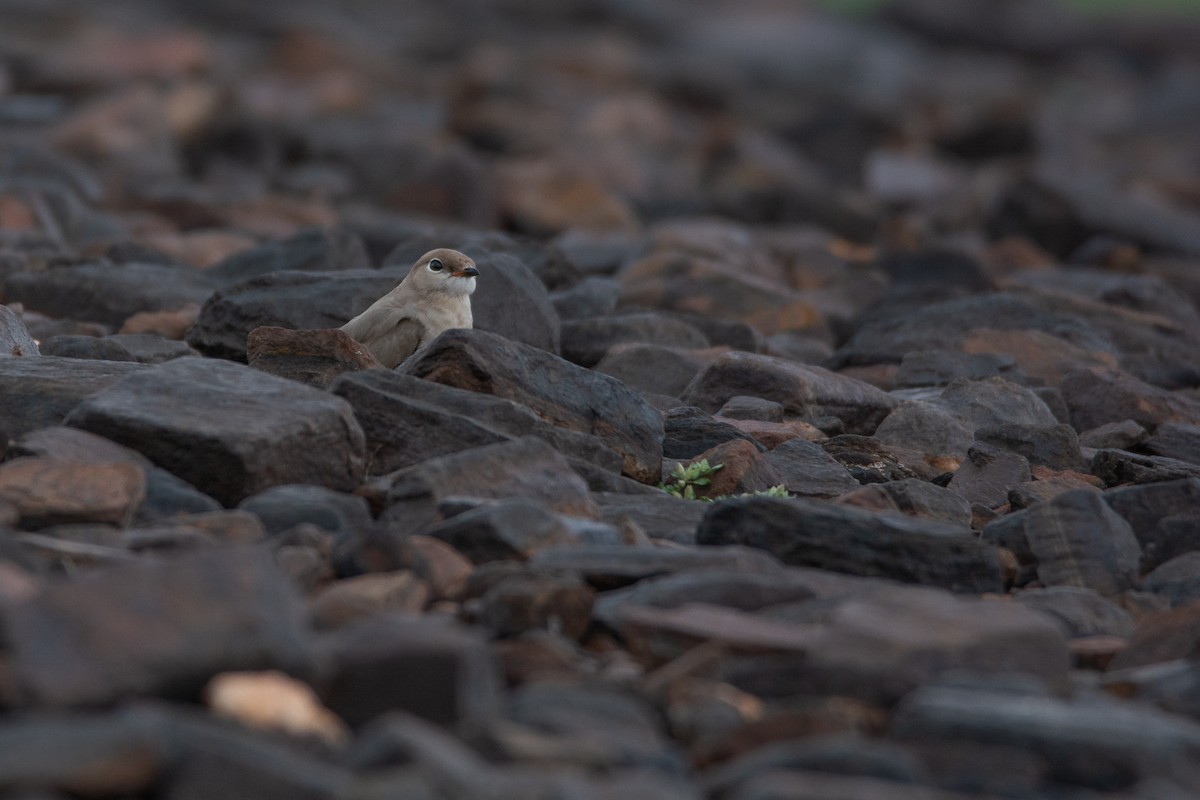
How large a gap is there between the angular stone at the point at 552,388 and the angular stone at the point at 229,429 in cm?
93

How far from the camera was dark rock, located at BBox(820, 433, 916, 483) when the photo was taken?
8.02 metres

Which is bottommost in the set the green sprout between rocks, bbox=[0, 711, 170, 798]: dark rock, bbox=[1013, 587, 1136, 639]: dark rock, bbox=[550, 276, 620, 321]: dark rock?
bbox=[550, 276, 620, 321]: dark rock

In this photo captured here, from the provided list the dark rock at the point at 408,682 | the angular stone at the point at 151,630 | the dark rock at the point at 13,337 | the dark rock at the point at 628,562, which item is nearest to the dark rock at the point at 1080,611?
the dark rock at the point at 628,562

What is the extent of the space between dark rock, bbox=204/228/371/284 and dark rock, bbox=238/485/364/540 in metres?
5.45

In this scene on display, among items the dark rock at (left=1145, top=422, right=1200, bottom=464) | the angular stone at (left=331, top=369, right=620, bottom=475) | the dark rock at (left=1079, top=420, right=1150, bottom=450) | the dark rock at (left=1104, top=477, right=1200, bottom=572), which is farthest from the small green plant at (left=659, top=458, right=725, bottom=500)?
the dark rock at (left=1145, top=422, right=1200, bottom=464)

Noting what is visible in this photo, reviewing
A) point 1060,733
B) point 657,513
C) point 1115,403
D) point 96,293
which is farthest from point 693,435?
point 96,293

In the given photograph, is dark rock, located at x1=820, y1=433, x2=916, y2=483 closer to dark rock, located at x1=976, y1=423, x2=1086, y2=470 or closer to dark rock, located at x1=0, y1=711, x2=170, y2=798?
dark rock, located at x1=976, y1=423, x2=1086, y2=470

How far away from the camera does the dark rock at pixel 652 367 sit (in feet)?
31.5

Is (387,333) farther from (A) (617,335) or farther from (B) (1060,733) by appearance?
(B) (1060,733)

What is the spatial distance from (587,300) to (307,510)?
5698 mm

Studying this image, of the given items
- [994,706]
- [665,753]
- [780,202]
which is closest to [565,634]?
[665,753]

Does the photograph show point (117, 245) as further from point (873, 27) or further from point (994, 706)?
point (873, 27)

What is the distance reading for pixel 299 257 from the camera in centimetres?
1167

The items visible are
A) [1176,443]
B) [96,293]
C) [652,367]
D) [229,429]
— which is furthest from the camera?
[96,293]
